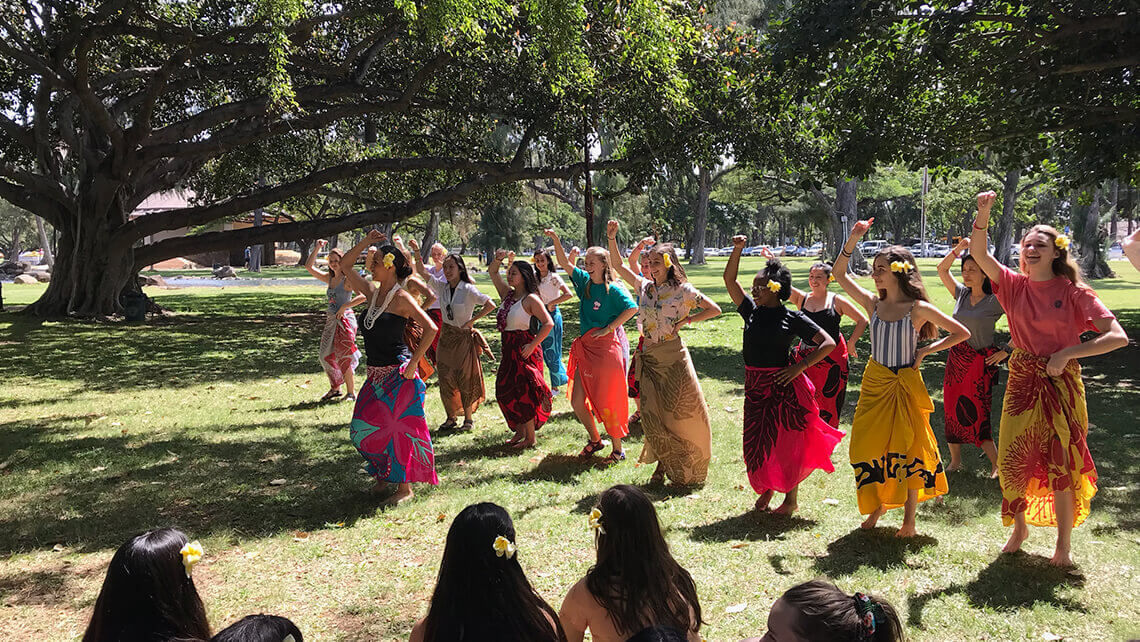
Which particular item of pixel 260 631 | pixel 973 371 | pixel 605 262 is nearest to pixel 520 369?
pixel 605 262

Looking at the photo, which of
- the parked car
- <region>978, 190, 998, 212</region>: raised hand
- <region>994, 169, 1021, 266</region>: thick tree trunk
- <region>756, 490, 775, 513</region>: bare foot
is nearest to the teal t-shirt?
<region>756, 490, 775, 513</region>: bare foot

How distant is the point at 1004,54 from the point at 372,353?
392 inches

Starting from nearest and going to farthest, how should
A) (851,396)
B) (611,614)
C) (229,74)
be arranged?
1. (611,614)
2. (851,396)
3. (229,74)

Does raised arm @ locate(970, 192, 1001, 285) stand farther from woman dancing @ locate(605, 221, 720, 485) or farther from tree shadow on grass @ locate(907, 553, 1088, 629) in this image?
woman dancing @ locate(605, 221, 720, 485)

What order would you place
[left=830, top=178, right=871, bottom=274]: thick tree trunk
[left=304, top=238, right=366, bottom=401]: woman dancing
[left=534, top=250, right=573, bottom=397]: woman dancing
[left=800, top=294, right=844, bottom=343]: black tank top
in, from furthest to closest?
[left=830, top=178, right=871, bottom=274]: thick tree trunk, [left=304, top=238, right=366, bottom=401]: woman dancing, [left=534, top=250, right=573, bottom=397]: woman dancing, [left=800, top=294, right=844, bottom=343]: black tank top

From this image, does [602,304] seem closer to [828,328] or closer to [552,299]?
[828,328]

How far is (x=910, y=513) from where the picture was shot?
548 cm

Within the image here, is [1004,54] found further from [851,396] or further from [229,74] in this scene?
[229,74]

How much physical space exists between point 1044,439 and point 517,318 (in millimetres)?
4689

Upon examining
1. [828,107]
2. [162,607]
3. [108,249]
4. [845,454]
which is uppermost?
[828,107]

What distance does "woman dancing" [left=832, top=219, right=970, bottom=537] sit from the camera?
17.9 feet

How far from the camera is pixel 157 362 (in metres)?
13.9

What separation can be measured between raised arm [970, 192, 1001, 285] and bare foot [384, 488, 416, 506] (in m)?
4.29

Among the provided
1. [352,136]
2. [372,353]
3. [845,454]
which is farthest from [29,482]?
[352,136]
